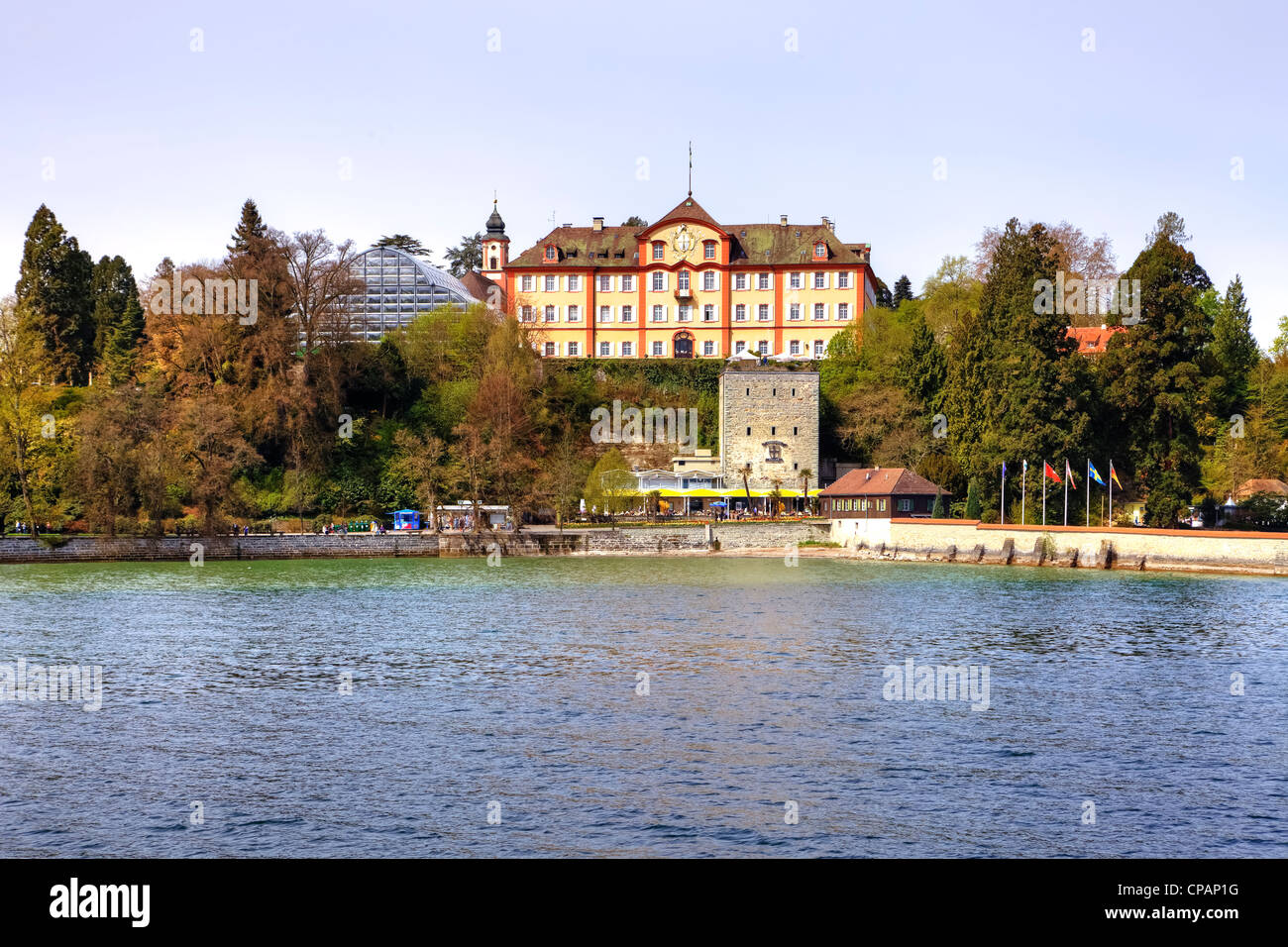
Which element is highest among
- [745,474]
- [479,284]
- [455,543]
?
[479,284]

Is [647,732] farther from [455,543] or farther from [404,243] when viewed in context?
[404,243]

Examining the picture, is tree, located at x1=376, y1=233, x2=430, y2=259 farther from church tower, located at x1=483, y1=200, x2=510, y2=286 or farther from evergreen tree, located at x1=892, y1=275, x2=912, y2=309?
evergreen tree, located at x1=892, y1=275, x2=912, y2=309

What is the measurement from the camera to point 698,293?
91.2 meters

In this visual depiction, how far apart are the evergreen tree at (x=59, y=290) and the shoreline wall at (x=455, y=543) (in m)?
25.7

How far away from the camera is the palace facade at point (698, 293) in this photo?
9075 cm

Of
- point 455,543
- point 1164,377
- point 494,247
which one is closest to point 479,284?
point 494,247

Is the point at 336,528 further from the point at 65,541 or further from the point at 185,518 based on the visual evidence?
the point at 65,541

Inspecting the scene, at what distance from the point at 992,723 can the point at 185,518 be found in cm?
5243

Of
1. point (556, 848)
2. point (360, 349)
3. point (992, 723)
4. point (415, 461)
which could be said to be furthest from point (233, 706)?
point (360, 349)

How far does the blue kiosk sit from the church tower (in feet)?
150

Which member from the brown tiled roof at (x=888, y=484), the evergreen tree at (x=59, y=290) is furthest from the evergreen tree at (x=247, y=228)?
the brown tiled roof at (x=888, y=484)

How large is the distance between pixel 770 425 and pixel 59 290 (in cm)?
4881

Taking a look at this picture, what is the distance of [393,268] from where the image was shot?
9338cm
